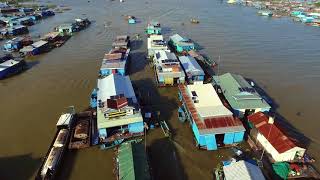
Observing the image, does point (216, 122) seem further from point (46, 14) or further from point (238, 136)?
point (46, 14)

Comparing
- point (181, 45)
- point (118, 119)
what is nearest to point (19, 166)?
point (118, 119)

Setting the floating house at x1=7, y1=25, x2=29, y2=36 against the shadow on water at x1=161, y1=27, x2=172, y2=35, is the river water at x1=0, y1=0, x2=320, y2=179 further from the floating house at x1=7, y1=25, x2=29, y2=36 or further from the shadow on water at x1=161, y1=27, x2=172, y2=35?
the floating house at x1=7, y1=25, x2=29, y2=36

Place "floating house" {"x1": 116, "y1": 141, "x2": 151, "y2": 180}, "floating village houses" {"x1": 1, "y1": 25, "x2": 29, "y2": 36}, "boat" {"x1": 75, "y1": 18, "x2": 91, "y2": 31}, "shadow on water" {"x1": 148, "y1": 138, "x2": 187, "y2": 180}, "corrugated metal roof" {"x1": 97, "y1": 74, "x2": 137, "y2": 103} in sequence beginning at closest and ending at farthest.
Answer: "floating house" {"x1": 116, "y1": 141, "x2": 151, "y2": 180} < "shadow on water" {"x1": 148, "y1": 138, "x2": 187, "y2": 180} < "corrugated metal roof" {"x1": 97, "y1": 74, "x2": 137, "y2": 103} < "floating village houses" {"x1": 1, "y1": 25, "x2": 29, "y2": 36} < "boat" {"x1": 75, "y1": 18, "x2": 91, "y2": 31}

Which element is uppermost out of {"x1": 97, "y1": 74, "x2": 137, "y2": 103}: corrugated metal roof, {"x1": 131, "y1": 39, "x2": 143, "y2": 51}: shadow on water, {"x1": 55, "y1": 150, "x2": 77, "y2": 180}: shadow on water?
{"x1": 131, "y1": 39, "x2": 143, "y2": 51}: shadow on water

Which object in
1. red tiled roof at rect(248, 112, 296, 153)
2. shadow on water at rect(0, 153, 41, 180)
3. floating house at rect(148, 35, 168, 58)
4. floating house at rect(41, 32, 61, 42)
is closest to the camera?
shadow on water at rect(0, 153, 41, 180)

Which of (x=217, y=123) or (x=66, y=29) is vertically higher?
(x=66, y=29)

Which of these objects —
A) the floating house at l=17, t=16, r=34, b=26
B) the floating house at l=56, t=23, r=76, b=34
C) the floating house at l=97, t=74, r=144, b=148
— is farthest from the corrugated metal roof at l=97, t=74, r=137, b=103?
the floating house at l=17, t=16, r=34, b=26

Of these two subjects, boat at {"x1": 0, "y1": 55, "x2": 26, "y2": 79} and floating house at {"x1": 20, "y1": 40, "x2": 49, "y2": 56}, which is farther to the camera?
floating house at {"x1": 20, "y1": 40, "x2": 49, "y2": 56}

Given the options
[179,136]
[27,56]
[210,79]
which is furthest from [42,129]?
[27,56]
